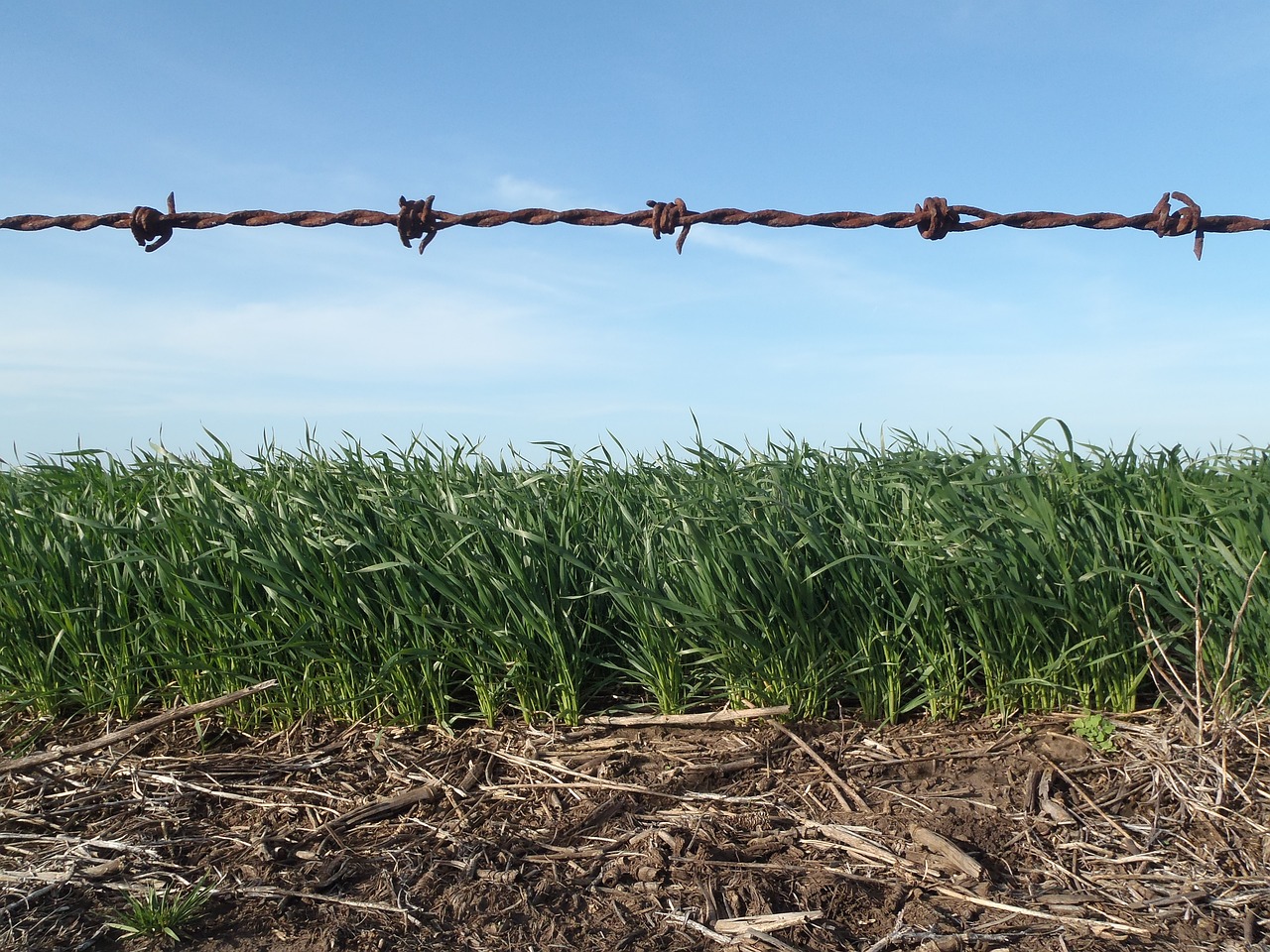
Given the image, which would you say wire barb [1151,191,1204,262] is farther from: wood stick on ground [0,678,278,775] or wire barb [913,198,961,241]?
wood stick on ground [0,678,278,775]

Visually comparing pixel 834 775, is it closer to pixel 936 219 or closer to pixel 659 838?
pixel 659 838

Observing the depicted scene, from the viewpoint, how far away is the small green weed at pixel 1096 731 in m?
2.40

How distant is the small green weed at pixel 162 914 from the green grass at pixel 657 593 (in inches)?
27.6

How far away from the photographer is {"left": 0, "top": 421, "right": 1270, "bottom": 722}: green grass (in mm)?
2520

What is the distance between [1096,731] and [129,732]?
2.55 m

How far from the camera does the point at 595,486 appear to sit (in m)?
3.09

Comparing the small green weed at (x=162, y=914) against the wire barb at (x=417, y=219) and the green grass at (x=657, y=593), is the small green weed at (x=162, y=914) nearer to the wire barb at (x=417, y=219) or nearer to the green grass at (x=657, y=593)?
the green grass at (x=657, y=593)

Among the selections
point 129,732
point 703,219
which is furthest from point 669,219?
point 129,732

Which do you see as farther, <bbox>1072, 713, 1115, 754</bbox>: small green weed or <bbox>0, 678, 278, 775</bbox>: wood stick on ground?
<bbox>0, 678, 278, 775</bbox>: wood stick on ground

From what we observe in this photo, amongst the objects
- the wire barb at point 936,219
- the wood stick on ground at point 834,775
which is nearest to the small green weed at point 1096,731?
the wood stick on ground at point 834,775

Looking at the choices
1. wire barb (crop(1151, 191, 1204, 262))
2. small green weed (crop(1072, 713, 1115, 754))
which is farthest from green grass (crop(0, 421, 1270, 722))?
wire barb (crop(1151, 191, 1204, 262))

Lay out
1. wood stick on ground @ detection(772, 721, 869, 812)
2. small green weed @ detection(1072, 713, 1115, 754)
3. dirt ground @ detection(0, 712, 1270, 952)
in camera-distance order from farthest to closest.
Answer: small green weed @ detection(1072, 713, 1115, 754), wood stick on ground @ detection(772, 721, 869, 812), dirt ground @ detection(0, 712, 1270, 952)

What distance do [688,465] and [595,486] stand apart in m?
0.42

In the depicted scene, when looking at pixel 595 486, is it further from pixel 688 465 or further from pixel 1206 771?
pixel 1206 771
